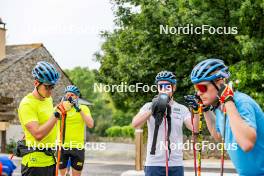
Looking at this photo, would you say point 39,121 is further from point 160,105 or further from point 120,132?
point 120,132

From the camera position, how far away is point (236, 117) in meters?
3.01

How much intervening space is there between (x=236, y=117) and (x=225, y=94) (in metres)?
0.19

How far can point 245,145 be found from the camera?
2.96 metres

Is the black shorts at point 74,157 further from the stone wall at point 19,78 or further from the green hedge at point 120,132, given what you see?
the green hedge at point 120,132

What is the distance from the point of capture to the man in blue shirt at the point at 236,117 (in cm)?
298

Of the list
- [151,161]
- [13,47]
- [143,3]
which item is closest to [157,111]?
[151,161]

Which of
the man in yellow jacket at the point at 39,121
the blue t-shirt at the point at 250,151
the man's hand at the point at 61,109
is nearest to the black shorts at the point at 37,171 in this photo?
the man in yellow jacket at the point at 39,121

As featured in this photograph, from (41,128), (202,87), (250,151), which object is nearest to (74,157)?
(41,128)

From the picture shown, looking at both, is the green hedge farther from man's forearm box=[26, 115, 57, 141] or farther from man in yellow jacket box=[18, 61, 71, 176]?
man's forearm box=[26, 115, 57, 141]

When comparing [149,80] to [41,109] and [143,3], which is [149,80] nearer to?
[143,3]

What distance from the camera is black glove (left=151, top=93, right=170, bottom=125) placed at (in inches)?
206

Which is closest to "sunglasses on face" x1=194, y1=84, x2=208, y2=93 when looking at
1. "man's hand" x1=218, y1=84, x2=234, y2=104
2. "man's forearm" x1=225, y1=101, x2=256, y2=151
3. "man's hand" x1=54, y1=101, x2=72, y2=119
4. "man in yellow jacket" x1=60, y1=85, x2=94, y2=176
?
"man's hand" x1=218, y1=84, x2=234, y2=104

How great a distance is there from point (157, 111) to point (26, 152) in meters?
1.48
